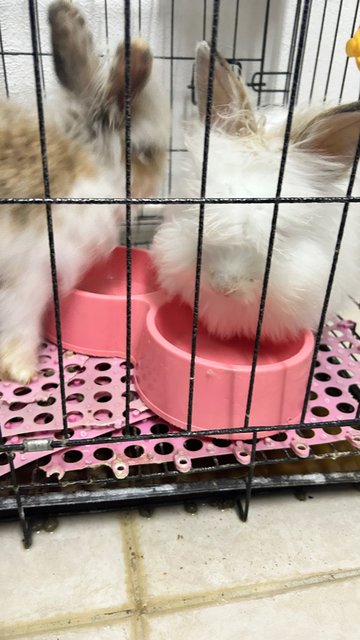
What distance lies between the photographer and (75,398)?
3.77 ft

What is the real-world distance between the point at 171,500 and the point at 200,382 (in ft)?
0.77

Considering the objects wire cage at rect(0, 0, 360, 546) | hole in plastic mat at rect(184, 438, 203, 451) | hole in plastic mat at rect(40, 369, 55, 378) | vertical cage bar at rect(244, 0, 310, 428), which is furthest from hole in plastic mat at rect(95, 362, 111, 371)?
vertical cage bar at rect(244, 0, 310, 428)

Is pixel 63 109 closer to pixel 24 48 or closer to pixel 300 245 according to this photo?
pixel 24 48

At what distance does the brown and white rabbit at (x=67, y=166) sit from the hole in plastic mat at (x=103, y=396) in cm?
17

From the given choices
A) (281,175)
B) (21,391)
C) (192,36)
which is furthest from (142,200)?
(192,36)

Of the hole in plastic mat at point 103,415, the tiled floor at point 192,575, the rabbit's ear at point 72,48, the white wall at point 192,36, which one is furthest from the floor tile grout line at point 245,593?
the white wall at point 192,36

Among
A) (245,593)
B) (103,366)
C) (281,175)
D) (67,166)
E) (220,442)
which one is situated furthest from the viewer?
(103,366)

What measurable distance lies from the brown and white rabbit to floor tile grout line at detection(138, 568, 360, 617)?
58 centimetres

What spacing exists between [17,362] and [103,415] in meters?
0.26

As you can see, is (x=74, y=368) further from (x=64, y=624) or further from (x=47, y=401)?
(x=64, y=624)

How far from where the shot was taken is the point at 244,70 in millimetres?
1897

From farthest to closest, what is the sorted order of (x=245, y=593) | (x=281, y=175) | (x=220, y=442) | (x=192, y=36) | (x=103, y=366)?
(x=192, y=36) < (x=103, y=366) < (x=220, y=442) < (x=245, y=593) < (x=281, y=175)

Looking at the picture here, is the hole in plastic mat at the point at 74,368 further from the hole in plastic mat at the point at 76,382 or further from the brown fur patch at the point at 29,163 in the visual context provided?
the brown fur patch at the point at 29,163

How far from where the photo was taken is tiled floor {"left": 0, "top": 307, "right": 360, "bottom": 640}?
819 mm
